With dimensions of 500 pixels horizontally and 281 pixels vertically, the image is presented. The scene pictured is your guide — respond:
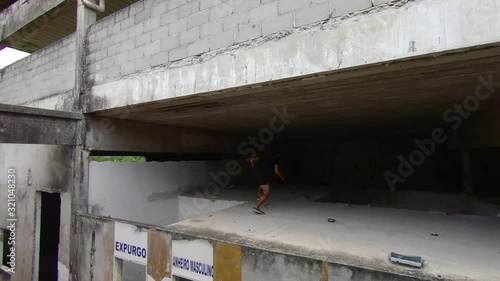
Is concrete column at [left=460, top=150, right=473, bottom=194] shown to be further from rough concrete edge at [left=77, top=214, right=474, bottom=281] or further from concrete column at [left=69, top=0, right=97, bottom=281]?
concrete column at [left=69, top=0, right=97, bottom=281]

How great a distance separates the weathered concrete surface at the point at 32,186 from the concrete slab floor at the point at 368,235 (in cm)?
225

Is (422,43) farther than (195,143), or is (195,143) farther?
(195,143)

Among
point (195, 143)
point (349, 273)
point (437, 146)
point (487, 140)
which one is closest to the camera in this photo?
point (349, 273)

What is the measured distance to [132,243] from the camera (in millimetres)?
3859

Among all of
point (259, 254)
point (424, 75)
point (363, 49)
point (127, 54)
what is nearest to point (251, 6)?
point (363, 49)

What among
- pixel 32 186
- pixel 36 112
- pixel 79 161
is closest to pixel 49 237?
pixel 32 186

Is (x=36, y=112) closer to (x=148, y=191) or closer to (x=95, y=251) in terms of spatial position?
(x=95, y=251)

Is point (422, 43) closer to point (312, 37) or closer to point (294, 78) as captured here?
point (312, 37)

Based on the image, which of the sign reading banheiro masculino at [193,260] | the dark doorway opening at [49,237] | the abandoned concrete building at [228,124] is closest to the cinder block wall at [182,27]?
the abandoned concrete building at [228,124]

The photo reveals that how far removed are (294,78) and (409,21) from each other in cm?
106

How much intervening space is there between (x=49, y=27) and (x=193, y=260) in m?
8.86

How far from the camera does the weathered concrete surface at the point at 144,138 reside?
5070 mm

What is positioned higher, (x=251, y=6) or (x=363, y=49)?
(x=251, y=6)

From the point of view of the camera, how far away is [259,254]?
9.60 ft
